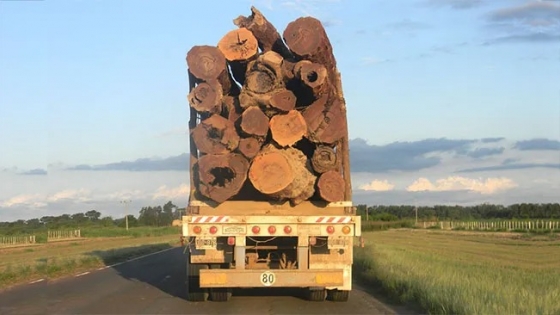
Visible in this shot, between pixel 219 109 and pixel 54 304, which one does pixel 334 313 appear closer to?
pixel 219 109

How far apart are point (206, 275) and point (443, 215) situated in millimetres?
133809

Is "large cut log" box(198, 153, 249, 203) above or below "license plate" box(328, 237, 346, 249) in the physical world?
above

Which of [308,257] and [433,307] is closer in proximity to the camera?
[433,307]

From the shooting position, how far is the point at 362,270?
21.9 meters

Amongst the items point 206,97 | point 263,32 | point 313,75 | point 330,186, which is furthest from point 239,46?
point 330,186

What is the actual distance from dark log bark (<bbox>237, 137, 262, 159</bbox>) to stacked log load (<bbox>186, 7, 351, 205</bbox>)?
0.02m

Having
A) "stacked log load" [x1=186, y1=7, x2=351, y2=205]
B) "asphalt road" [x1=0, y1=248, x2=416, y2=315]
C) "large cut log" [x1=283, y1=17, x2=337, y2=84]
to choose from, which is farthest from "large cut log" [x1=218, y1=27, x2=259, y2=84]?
"asphalt road" [x1=0, y1=248, x2=416, y2=315]

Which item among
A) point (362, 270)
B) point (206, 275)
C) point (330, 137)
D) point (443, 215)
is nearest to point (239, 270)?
point (206, 275)

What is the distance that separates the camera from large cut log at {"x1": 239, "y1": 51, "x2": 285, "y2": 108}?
13.9 meters

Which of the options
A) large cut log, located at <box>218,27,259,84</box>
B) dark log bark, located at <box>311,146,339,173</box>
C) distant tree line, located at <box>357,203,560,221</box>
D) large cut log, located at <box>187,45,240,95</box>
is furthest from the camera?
distant tree line, located at <box>357,203,560,221</box>

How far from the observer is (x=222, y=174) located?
14.1m

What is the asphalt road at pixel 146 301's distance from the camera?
14.0 m

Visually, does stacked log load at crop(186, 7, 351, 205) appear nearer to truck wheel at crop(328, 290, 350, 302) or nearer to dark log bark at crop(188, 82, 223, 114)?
dark log bark at crop(188, 82, 223, 114)

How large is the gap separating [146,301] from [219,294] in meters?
1.53
